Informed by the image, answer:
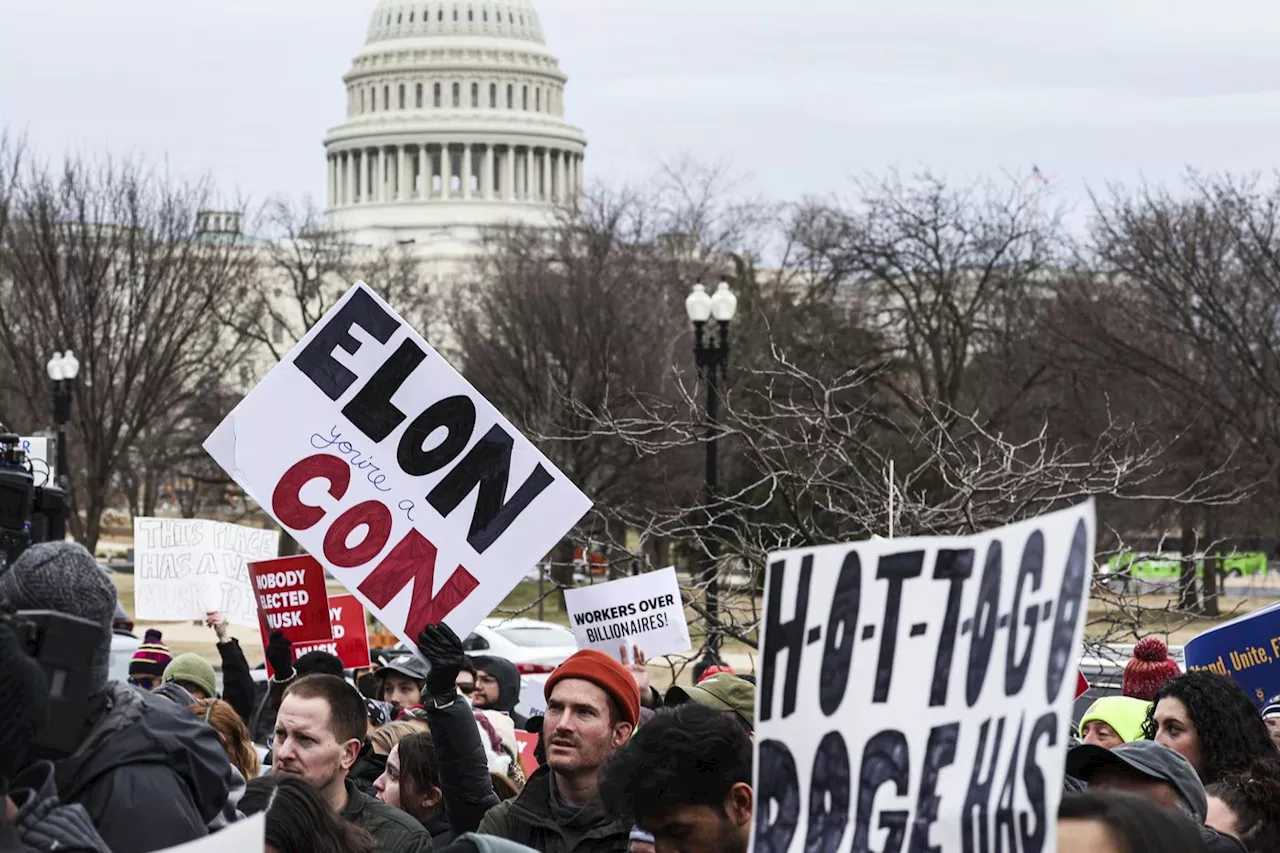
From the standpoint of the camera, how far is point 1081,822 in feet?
12.1

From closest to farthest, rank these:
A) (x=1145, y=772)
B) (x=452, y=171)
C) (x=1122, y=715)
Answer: (x=1145, y=772)
(x=1122, y=715)
(x=452, y=171)

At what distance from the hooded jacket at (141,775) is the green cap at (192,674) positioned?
4343mm

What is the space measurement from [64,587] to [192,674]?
182 inches

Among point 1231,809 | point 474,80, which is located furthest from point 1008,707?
point 474,80

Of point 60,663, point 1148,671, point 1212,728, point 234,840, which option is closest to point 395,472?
point 1212,728

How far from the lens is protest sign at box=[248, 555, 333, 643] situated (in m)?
10.2

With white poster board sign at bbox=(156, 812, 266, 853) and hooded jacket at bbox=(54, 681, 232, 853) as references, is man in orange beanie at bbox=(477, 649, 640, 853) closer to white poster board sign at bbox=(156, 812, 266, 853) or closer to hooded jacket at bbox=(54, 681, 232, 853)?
hooded jacket at bbox=(54, 681, 232, 853)

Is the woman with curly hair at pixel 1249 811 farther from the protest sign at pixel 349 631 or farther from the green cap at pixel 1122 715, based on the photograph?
the protest sign at pixel 349 631

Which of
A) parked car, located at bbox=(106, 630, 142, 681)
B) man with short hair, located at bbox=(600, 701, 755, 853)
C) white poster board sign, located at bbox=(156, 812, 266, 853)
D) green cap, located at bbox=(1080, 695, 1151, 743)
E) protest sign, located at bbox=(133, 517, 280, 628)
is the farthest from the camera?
parked car, located at bbox=(106, 630, 142, 681)

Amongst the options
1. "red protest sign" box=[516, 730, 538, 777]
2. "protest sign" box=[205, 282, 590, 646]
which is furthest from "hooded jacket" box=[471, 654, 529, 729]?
"protest sign" box=[205, 282, 590, 646]

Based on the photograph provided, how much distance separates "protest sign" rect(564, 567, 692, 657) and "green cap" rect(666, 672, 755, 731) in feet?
10.8

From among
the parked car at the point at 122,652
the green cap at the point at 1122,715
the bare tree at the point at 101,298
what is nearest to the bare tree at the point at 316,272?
the bare tree at the point at 101,298

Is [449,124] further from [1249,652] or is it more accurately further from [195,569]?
[1249,652]

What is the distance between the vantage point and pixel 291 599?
10305mm
